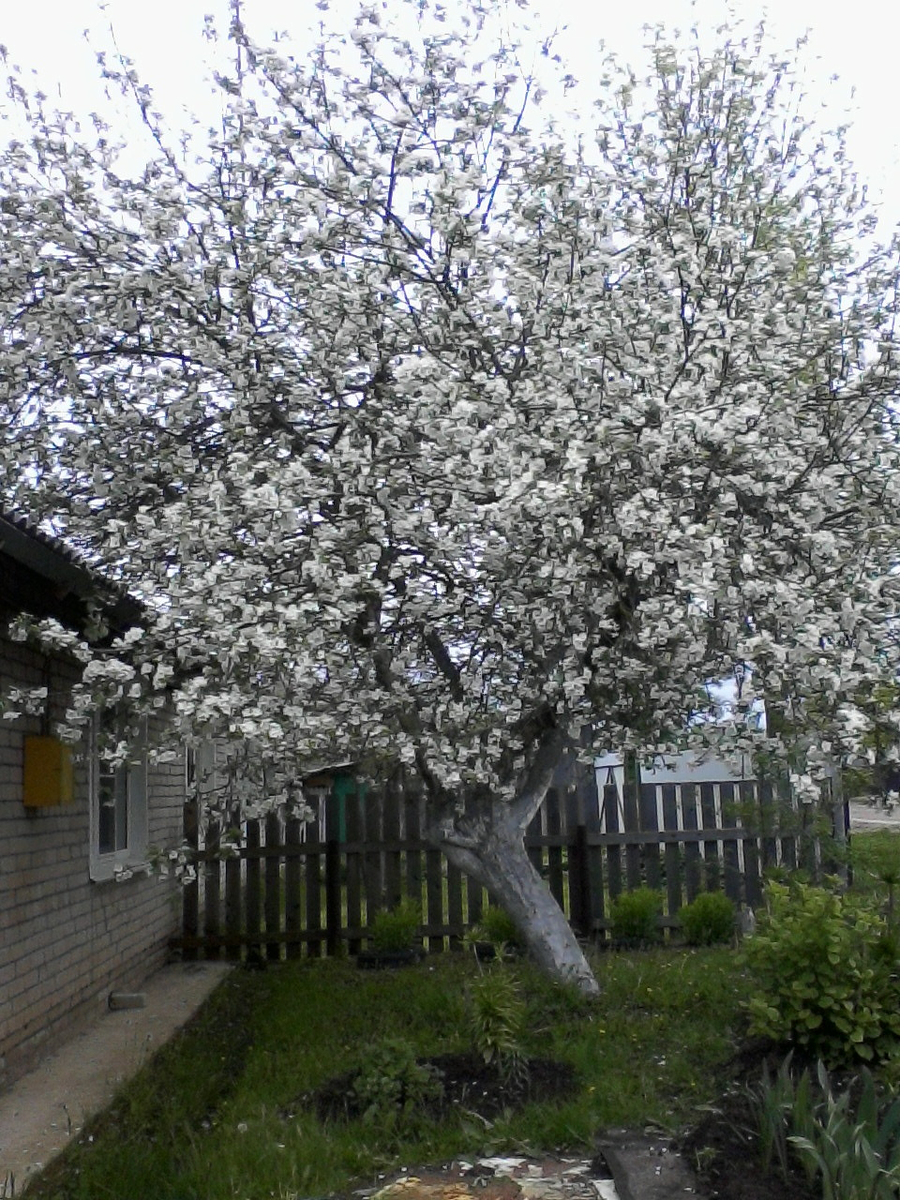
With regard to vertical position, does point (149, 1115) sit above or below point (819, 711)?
below

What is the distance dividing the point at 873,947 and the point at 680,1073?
1.00 m

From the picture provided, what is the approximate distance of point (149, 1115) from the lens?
5656 millimetres

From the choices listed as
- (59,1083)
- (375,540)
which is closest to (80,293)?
(375,540)

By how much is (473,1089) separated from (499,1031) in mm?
249

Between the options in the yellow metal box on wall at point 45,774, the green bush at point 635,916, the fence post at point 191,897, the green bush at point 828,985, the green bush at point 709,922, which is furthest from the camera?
the fence post at point 191,897

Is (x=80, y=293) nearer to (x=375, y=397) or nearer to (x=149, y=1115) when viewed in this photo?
(x=375, y=397)

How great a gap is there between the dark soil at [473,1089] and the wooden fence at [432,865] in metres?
4.40

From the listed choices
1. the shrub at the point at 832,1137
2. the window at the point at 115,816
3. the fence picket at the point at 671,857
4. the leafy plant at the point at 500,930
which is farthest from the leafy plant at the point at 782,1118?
the fence picket at the point at 671,857

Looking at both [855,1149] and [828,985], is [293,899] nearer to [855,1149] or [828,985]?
[828,985]

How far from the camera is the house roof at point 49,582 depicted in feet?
16.9

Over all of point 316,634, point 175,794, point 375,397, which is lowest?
point 175,794

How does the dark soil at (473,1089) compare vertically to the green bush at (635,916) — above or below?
below

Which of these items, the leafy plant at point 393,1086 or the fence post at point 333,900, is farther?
the fence post at point 333,900

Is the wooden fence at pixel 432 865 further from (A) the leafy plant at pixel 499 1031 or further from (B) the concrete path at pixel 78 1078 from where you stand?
(A) the leafy plant at pixel 499 1031
